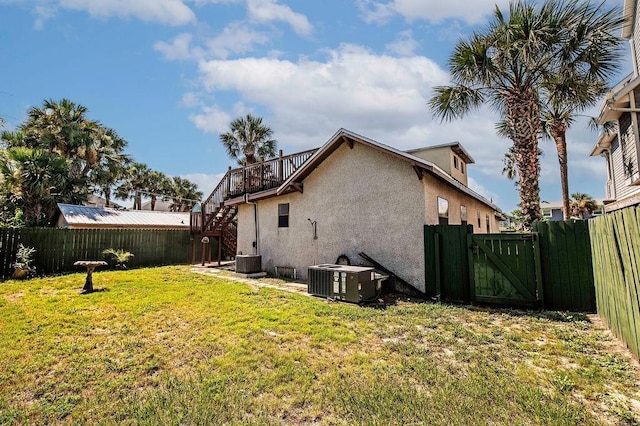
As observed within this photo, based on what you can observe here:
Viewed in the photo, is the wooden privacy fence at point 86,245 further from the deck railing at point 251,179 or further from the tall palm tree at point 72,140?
the tall palm tree at point 72,140

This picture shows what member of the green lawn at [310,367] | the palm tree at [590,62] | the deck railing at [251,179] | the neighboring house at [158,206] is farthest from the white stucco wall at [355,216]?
the neighboring house at [158,206]

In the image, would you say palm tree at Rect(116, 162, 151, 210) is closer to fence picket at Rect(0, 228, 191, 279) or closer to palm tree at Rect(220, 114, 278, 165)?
palm tree at Rect(220, 114, 278, 165)

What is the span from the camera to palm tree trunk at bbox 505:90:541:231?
8.98 metres

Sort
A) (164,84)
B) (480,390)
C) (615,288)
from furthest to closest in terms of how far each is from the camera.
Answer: (164,84) < (615,288) < (480,390)

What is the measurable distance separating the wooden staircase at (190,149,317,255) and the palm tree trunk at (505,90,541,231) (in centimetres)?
672

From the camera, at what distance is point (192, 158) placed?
20.3 m

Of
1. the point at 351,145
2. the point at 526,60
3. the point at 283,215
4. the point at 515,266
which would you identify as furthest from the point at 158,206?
the point at 515,266

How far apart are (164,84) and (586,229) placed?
1343 cm

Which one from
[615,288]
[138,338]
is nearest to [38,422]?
[138,338]

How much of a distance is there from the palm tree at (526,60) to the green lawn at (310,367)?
5.26 meters

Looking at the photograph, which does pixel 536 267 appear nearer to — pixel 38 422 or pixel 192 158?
pixel 38 422

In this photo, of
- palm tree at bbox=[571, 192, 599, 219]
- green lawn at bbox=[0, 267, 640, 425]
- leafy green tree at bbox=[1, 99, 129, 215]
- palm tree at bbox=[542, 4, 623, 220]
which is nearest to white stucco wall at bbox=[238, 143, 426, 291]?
green lawn at bbox=[0, 267, 640, 425]

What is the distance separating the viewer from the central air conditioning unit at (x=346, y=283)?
7.22 metres

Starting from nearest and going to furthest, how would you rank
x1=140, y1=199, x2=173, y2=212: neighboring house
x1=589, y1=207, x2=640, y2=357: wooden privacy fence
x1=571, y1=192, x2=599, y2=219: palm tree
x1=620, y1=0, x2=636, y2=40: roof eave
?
x1=589, y1=207, x2=640, y2=357: wooden privacy fence → x1=620, y1=0, x2=636, y2=40: roof eave → x1=571, y1=192, x2=599, y2=219: palm tree → x1=140, y1=199, x2=173, y2=212: neighboring house
